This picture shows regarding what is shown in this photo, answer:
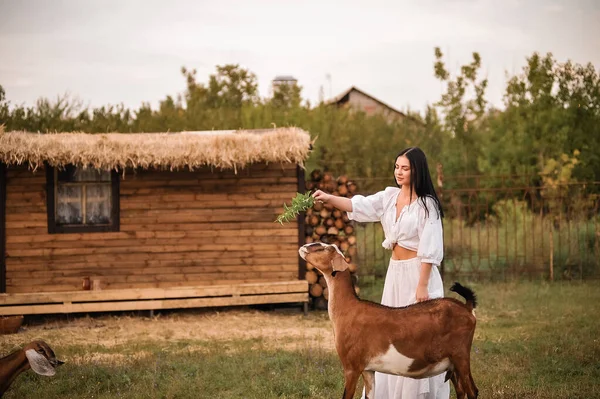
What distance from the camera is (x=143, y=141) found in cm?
1180

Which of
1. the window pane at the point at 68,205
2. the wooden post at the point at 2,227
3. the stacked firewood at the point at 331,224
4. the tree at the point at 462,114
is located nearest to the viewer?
the wooden post at the point at 2,227

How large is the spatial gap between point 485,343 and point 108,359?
14.9 ft

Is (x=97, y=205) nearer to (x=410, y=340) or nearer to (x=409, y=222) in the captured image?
(x=409, y=222)

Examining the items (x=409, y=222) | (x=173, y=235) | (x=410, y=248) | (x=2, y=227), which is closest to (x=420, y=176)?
(x=409, y=222)

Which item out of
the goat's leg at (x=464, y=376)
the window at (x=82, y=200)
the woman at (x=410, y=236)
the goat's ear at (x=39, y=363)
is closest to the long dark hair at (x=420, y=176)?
the woman at (x=410, y=236)

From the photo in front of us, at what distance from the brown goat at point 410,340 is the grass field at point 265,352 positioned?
1833 mm

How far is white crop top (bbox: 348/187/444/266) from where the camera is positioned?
536cm

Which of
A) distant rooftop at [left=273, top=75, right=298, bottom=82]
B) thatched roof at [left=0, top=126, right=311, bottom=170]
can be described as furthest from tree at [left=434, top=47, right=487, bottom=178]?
thatched roof at [left=0, top=126, right=311, bottom=170]

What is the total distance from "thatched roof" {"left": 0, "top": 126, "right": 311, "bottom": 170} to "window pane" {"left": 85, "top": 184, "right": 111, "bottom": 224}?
74cm

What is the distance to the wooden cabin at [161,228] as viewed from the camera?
39.7 feet

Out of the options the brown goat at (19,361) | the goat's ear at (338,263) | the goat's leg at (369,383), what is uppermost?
the goat's ear at (338,263)

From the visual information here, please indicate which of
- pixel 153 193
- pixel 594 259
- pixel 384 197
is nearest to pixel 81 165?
pixel 153 193

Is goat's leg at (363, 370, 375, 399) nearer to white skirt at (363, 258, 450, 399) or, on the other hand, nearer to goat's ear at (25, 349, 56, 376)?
white skirt at (363, 258, 450, 399)

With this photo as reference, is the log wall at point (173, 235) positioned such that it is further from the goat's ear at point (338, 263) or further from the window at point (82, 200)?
the goat's ear at point (338, 263)
